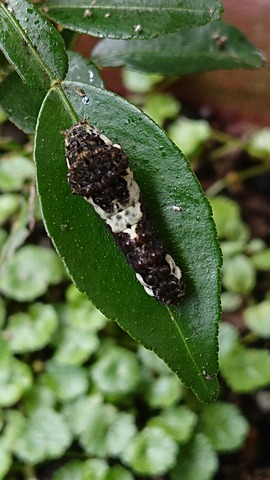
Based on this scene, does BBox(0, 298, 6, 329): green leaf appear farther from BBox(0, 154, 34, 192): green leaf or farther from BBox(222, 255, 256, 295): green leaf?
BBox(222, 255, 256, 295): green leaf

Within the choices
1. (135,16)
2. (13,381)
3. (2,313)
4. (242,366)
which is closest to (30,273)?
(2,313)

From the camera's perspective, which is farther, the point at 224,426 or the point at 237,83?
the point at 237,83

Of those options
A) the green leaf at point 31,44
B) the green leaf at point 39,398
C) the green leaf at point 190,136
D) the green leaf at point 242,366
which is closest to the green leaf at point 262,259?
the green leaf at point 242,366

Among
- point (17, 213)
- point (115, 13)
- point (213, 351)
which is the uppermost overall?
point (115, 13)

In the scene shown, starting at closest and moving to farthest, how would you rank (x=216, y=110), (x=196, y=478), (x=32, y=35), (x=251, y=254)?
(x=32, y=35)
(x=196, y=478)
(x=251, y=254)
(x=216, y=110)

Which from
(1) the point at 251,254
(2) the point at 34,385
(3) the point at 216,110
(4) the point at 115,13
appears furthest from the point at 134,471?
(3) the point at 216,110

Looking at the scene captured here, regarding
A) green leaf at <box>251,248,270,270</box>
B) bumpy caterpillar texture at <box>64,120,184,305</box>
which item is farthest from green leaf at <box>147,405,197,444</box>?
bumpy caterpillar texture at <box>64,120,184,305</box>

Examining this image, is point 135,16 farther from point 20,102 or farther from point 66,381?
point 66,381

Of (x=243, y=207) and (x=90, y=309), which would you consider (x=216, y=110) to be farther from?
(x=90, y=309)
